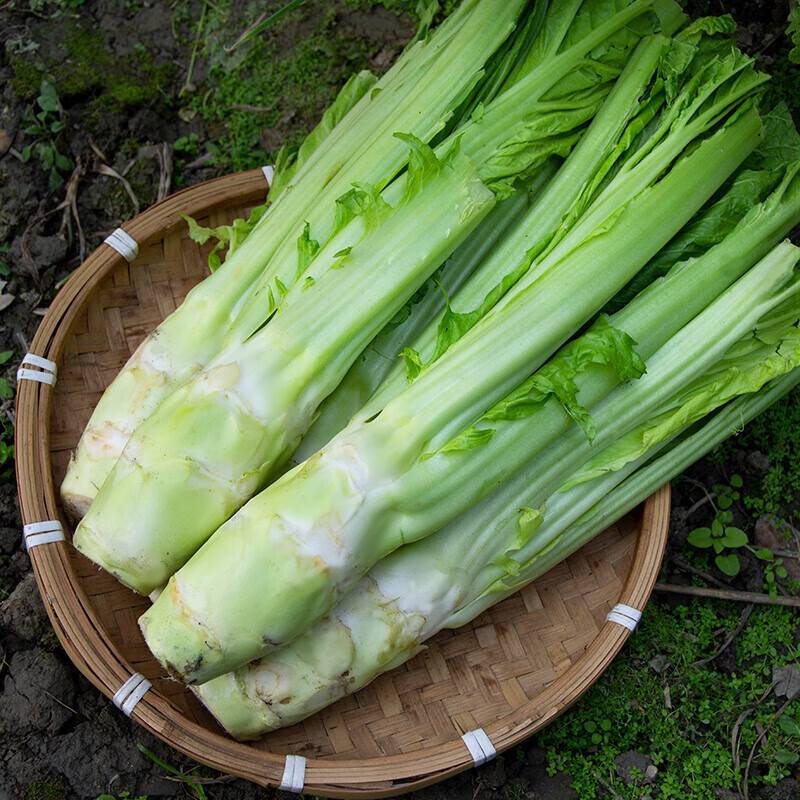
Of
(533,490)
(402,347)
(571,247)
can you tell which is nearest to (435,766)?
(533,490)

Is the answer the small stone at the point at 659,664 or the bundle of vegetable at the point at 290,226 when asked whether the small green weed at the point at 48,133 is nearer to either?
the bundle of vegetable at the point at 290,226

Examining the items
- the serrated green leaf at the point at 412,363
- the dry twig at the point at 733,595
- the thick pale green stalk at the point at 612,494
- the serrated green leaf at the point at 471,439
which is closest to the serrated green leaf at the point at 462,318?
the serrated green leaf at the point at 412,363

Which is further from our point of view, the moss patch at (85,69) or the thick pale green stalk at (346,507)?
the moss patch at (85,69)

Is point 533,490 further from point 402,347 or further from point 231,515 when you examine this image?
point 231,515

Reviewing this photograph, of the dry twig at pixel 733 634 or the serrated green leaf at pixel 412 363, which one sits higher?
the serrated green leaf at pixel 412 363

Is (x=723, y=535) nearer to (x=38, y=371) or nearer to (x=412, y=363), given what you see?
(x=412, y=363)

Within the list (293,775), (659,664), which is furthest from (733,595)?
(293,775)
